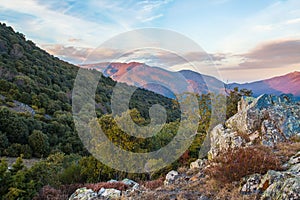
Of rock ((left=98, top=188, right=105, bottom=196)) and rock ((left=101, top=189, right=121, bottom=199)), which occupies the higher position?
rock ((left=101, top=189, right=121, bottom=199))

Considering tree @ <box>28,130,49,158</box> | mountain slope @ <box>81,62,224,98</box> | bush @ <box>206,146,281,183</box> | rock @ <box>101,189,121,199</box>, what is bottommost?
tree @ <box>28,130,49,158</box>

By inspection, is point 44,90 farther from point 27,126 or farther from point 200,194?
point 200,194

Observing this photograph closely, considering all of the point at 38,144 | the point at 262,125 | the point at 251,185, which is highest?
the point at 262,125

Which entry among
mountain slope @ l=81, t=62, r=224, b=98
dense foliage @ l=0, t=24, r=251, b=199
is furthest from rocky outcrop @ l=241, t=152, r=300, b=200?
mountain slope @ l=81, t=62, r=224, b=98

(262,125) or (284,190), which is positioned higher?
(262,125)

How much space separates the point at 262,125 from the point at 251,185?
439 centimetres

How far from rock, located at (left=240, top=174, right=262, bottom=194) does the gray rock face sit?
329 cm

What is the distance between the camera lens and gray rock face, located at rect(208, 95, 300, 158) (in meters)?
9.43

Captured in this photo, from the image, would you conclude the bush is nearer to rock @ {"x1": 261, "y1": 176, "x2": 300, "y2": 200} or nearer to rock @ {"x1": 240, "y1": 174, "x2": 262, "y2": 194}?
rock @ {"x1": 240, "y1": 174, "x2": 262, "y2": 194}

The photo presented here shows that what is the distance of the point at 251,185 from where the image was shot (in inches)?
225

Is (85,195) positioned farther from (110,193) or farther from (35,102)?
(35,102)

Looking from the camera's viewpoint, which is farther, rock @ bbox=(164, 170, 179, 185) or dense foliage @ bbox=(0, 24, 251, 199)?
dense foliage @ bbox=(0, 24, 251, 199)

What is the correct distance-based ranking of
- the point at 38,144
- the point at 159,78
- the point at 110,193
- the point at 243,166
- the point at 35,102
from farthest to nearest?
the point at 35,102 < the point at 38,144 < the point at 159,78 < the point at 110,193 < the point at 243,166

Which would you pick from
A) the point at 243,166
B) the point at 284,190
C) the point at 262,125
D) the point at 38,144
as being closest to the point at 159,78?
the point at 262,125
